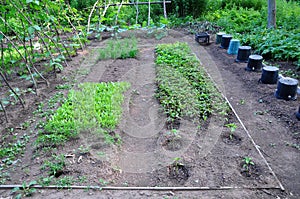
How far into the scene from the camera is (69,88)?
5.03 m

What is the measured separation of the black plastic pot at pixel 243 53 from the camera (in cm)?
603

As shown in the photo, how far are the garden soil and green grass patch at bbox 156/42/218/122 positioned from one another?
18 cm

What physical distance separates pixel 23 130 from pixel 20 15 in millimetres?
2107

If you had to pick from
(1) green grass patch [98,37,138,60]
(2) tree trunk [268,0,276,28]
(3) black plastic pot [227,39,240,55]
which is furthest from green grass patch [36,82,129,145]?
(2) tree trunk [268,0,276,28]

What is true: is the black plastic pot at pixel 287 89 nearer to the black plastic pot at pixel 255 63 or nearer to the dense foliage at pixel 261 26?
the black plastic pot at pixel 255 63

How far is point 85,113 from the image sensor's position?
409cm

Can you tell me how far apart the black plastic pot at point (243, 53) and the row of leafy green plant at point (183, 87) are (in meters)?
0.94

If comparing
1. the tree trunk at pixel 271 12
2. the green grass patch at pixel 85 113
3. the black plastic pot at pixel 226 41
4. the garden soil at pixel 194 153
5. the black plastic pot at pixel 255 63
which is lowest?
the garden soil at pixel 194 153

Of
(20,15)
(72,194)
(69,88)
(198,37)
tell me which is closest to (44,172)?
(72,194)

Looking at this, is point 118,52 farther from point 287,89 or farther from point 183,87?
point 287,89

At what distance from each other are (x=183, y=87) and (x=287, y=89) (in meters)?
1.64

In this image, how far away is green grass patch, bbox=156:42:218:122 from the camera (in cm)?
418

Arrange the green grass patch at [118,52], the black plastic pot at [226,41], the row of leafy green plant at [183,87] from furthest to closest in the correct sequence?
the black plastic pot at [226,41] < the green grass patch at [118,52] < the row of leafy green plant at [183,87]

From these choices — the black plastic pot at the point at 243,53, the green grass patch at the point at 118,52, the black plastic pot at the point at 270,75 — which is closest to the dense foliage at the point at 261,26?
the black plastic pot at the point at 243,53
